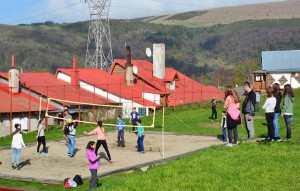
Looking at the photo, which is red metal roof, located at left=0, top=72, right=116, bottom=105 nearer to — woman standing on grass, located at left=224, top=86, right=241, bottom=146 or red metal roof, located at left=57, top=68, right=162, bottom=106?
red metal roof, located at left=57, top=68, right=162, bottom=106

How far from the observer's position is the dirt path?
65.2 feet

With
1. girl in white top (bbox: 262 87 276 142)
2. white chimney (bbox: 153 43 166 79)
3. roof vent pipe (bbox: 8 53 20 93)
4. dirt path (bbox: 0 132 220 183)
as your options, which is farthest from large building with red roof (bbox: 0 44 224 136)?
girl in white top (bbox: 262 87 276 142)

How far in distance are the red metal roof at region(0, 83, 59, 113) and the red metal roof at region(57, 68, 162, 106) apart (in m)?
9.45

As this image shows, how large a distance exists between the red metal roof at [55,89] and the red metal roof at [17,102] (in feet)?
6.48

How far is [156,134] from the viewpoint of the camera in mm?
33281

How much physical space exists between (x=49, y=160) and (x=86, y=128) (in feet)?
43.7

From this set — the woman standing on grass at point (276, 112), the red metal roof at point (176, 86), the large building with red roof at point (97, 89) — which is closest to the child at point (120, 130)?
the woman standing on grass at point (276, 112)

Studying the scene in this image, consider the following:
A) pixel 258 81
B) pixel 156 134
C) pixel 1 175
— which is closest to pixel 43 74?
pixel 156 134

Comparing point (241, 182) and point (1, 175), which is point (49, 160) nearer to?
point (1, 175)

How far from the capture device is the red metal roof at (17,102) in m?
38.0

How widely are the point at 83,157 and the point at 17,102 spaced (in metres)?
18.1

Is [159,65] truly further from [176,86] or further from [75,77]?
[75,77]

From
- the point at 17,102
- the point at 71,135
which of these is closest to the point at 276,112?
the point at 71,135

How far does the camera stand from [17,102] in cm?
4053
